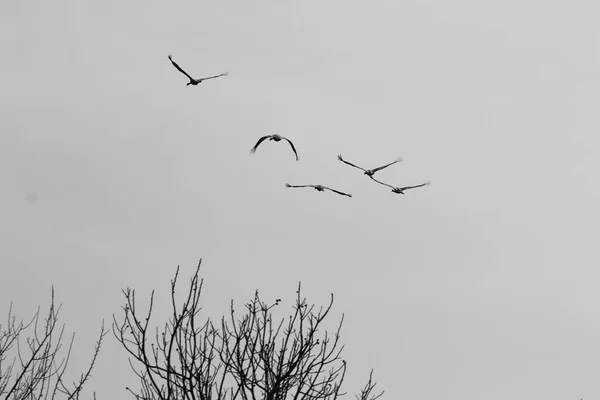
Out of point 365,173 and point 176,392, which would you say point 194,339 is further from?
point 365,173

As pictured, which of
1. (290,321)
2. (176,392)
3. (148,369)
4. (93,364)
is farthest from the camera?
(93,364)

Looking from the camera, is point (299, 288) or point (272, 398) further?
point (299, 288)

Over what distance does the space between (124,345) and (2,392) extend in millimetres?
2464

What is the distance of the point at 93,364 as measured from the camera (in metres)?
7.71

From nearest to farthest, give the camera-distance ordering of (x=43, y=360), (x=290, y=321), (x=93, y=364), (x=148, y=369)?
(x=148, y=369)
(x=290, y=321)
(x=93, y=364)
(x=43, y=360)

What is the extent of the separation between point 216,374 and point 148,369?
3.28ft

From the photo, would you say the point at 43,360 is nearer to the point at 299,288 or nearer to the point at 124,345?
the point at 124,345

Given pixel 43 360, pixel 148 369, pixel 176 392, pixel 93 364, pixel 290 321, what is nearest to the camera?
pixel 148 369

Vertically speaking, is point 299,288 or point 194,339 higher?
point 299,288

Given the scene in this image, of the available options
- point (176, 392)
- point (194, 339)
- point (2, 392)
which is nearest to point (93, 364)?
point (2, 392)

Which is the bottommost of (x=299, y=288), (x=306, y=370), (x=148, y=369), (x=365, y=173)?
(x=148, y=369)

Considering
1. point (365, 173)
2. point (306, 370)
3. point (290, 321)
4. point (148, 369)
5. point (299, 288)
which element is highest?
point (365, 173)

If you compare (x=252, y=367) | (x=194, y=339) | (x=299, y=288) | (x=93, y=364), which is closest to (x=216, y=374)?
(x=252, y=367)

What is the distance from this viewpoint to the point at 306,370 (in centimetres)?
670
